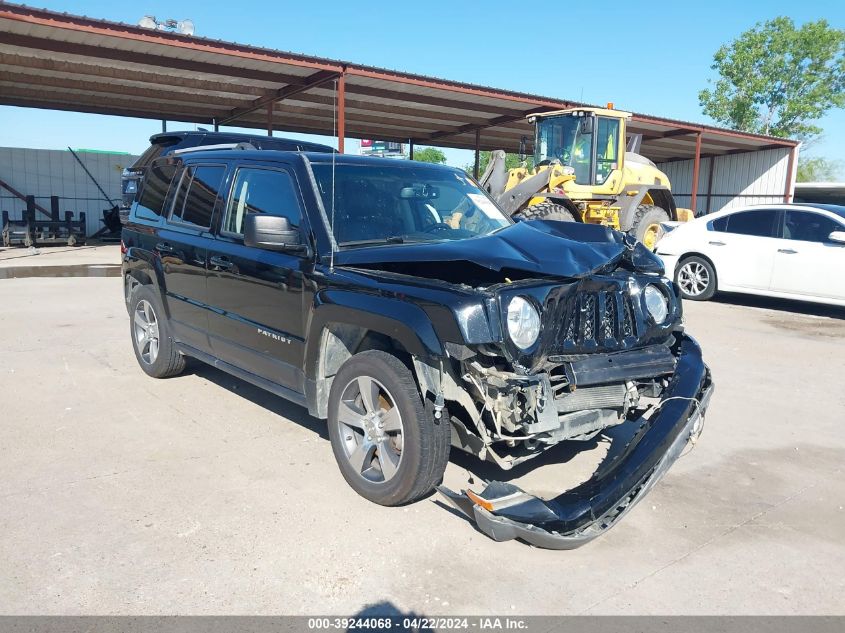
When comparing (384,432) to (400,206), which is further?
(400,206)

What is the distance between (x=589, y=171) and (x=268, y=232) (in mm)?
11798

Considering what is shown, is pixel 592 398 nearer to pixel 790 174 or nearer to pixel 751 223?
pixel 751 223

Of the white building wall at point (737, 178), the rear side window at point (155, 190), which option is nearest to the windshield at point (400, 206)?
the rear side window at point (155, 190)

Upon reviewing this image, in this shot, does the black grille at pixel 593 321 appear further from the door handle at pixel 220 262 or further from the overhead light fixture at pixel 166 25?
the overhead light fixture at pixel 166 25

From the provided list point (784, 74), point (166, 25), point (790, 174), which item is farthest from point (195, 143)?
point (784, 74)

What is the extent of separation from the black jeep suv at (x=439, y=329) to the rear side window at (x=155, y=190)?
0.80m

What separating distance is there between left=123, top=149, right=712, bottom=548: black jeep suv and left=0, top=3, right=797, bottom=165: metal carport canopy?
592 centimetres

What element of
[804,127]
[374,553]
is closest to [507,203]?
[374,553]

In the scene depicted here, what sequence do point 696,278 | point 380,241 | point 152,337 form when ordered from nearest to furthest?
point 380,241 < point 152,337 < point 696,278

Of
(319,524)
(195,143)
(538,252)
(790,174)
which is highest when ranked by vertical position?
(790,174)

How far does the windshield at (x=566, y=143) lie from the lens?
14453mm

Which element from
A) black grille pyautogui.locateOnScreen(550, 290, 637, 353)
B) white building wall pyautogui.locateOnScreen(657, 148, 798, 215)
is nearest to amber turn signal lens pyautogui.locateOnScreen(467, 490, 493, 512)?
black grille pyautogui.locateOnScreen(550, 290, 637, 353)

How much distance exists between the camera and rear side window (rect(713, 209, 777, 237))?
10094 millimetres

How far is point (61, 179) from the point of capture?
2391cm
